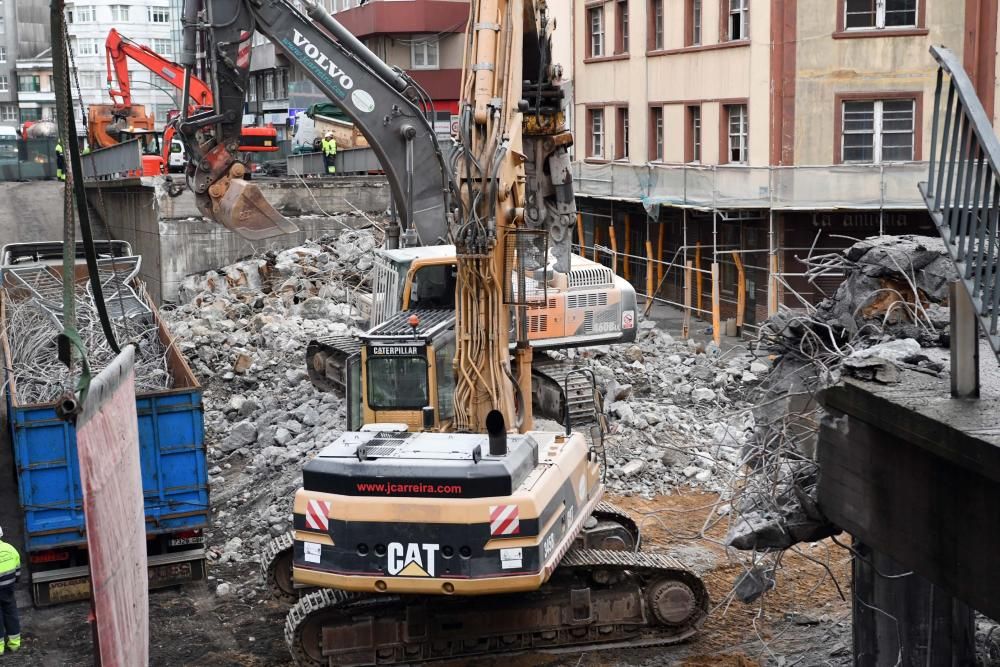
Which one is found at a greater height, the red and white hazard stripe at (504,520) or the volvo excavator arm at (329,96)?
the volvo excavator arm at (329,96)

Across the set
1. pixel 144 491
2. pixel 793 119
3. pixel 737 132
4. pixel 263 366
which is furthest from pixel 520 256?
pixel 737 132

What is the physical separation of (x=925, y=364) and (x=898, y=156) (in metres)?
19.8

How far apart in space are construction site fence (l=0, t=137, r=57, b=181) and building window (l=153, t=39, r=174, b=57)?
40.5 meters

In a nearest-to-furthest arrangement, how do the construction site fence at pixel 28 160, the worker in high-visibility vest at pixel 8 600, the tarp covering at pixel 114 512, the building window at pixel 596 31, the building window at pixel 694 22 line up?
1. the tarp covering at pixel 114 512
2. the worker in high-visibility vest at pixel 8 600
3. the building window at pixel 694 22
4. the building window at pixel 596 31
5. the construction site fence at pixel 28 160

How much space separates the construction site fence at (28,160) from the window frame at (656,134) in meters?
19.9

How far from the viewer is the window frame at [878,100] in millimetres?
26000

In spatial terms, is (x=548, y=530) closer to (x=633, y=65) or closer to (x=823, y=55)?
(x=823, y=55)

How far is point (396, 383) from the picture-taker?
1328 cm

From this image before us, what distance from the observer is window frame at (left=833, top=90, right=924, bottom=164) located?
1024 inches

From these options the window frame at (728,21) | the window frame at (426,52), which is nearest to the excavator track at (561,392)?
the window frame at (728,21)

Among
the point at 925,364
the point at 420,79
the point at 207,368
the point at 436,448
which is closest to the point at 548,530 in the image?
the point at 436,448

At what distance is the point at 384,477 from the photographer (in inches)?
421

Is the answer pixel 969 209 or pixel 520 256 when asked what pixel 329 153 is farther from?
pixel 969 209

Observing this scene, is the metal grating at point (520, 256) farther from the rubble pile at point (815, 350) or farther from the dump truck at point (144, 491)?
the dump truck at point (144, 491)
